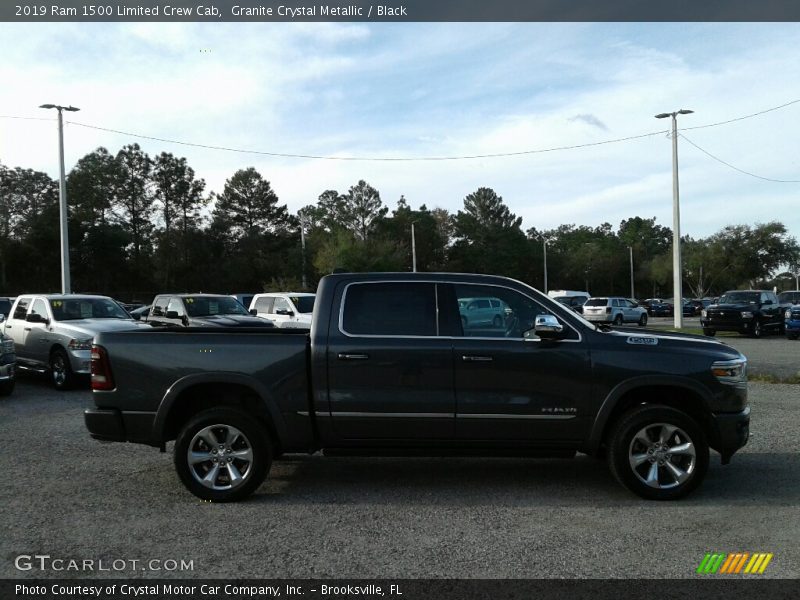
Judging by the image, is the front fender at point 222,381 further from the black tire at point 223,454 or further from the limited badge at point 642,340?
the limited badge at point 642,340

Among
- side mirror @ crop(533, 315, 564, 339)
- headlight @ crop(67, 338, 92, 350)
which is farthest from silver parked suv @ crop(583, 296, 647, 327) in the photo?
side mirror @ crop(533, 315, 564, 339)

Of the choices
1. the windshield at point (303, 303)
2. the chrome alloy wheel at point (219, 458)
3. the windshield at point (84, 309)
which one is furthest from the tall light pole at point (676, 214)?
the chrome alloy wheel at point (219, 458)

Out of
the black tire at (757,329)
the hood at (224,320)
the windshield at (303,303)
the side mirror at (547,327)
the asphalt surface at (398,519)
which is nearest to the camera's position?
the asphalt surface at (398,519)

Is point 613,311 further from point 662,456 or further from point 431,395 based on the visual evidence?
point 431,395

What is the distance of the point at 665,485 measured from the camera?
584cm

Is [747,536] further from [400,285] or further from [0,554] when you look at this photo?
→ [0,554]

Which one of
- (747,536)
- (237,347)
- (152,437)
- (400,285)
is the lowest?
(747,536)

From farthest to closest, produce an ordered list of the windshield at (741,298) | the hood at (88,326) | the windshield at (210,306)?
the windshield at (741,298)
the windshield at (210,306)
the hood at (88,326)

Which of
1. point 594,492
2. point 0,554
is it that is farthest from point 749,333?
point 0,554

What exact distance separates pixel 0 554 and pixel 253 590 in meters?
1.92

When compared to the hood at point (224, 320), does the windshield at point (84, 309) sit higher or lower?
higher

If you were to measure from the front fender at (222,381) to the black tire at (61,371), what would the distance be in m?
7.89

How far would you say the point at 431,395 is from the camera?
19.1ft

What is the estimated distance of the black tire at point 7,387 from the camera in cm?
1205
